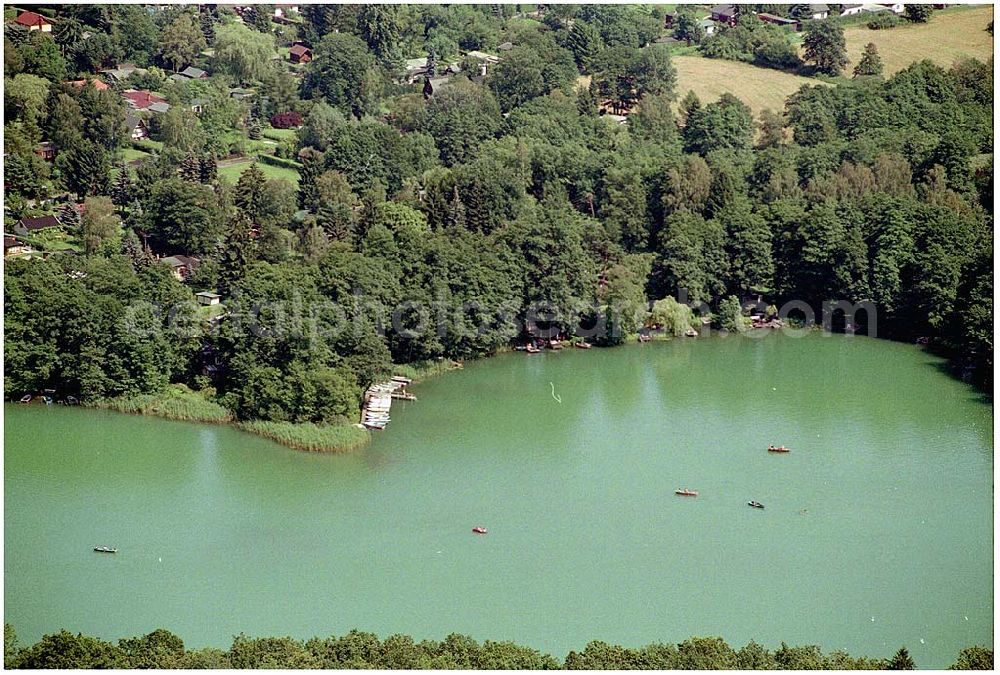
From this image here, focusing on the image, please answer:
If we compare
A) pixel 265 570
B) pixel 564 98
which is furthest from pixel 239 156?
pixel 265 570

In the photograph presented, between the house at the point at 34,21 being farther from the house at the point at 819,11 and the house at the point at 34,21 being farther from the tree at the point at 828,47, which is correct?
the house at the point at 819,11

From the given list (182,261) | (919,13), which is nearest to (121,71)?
(182,261)

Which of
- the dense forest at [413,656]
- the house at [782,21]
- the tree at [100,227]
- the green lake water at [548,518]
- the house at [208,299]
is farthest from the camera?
the house at [782,21]

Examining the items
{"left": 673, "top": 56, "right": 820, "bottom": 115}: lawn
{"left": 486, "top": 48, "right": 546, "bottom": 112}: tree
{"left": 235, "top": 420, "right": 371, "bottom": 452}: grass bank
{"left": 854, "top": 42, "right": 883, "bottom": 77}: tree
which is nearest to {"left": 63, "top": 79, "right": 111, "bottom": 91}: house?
{"left": 486, "top": 48, "right": 546, "bottom": 112}: tree

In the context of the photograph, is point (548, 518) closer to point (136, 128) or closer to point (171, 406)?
point (171, 406)

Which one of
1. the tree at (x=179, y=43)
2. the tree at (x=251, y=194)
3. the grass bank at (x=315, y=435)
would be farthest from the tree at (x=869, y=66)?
the grass bank at (x=315, y=435)

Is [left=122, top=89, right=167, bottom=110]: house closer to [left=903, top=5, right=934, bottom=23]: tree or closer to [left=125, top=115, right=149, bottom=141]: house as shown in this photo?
[left=125, top=115, right=149, bottom=141]: house

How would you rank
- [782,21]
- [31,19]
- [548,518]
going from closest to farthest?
[548,518]
[31,19]
[782,21]
